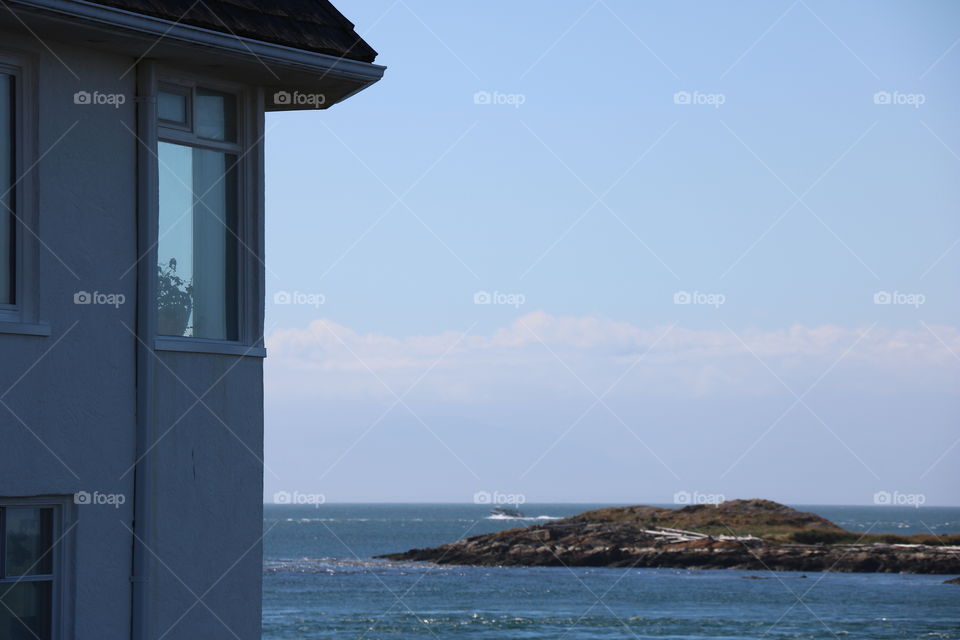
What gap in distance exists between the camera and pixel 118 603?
945 cm

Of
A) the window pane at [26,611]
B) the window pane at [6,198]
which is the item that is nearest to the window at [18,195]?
the window pane at [6,198]

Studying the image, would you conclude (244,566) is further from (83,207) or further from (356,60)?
(356,60)

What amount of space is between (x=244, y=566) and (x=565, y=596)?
66562 mm

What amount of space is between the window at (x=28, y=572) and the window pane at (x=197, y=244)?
1.65 metres

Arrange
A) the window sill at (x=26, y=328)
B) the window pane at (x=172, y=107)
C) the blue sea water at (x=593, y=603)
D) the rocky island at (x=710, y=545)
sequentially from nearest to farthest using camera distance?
1. the window sill at (x=26, y=328)
2. the window pane at (x=172, y=107)
3. the blue sea water at (x=593, y=603)
4. the rocky island at (x=710, y=545)

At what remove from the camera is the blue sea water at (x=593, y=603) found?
58.3 metres

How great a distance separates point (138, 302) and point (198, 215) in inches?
37.7

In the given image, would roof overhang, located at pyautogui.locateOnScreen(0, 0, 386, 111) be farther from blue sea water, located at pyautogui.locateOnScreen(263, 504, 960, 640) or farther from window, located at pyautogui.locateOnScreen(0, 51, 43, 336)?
blue sea water, located at pyautogui.locateOnScreen(263, 504, 960, 640)

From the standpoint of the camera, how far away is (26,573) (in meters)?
9.00

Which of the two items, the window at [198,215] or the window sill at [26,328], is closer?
the window sill at [26,328]

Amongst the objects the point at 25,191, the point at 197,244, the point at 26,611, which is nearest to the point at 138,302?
the point at 197,244

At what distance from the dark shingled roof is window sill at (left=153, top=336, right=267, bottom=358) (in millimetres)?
2258

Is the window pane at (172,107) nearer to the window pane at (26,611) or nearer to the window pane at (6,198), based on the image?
the window pane at (6,198)

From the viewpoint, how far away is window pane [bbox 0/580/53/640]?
8.85 metres
